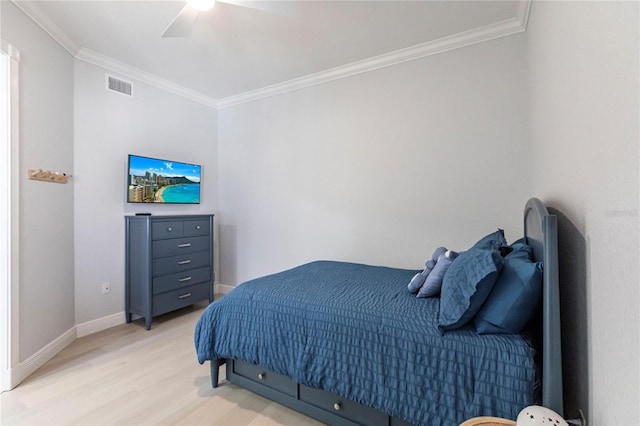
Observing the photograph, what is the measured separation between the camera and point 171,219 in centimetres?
317

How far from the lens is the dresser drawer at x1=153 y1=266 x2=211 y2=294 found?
3.08m

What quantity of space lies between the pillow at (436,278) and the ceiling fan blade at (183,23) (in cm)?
223

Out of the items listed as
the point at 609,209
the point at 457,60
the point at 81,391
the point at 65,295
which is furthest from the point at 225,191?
the point at 609,209

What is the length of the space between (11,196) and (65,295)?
1065 mm

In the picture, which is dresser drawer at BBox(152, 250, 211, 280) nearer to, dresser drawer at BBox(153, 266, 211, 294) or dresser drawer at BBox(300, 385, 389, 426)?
dresser drawer at BBox(153, 266, 211, 294)

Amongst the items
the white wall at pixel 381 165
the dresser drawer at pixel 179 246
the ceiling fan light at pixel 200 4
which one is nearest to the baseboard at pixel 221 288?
the white wall at pixel 381 165

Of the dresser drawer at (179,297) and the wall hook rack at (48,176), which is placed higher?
the wall hook rack at (48,176)

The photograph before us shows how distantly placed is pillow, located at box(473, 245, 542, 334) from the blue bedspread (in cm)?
5

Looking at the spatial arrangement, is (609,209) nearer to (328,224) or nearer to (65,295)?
(328,224)

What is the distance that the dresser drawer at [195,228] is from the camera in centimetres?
335

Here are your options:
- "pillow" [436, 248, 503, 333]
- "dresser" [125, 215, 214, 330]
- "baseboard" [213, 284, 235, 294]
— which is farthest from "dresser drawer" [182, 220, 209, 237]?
"pillow" [436, 248, 503, 333]

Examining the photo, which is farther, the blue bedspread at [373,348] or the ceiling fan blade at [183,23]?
the ceiling fan blade at [183,23]

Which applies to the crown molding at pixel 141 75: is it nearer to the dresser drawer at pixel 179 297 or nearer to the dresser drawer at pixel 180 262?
the dresser drawer at pixel 180 262

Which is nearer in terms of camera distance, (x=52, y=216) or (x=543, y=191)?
(x=543, y=191)
